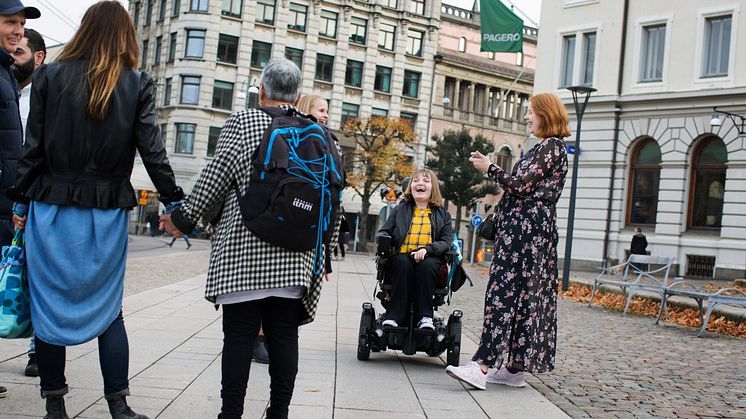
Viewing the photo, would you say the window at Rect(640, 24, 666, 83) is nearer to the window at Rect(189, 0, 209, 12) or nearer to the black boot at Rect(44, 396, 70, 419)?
the black boot at Rect(44, 396, 70, 419)

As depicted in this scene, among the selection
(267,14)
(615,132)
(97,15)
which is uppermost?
(267,14)

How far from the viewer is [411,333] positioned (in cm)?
750

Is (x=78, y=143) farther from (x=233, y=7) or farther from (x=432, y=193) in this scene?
(x=233, y=7)

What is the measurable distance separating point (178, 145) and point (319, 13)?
42.8 ft

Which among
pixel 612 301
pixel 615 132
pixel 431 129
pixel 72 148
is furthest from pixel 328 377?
pixel 431 129

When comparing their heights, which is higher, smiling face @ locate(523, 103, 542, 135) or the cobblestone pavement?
smiling face @ locate(523, 103, 542, 135)

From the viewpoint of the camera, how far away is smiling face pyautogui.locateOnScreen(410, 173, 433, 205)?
7.75m

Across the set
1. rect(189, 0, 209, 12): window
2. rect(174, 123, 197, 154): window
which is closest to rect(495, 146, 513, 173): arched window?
rect(174, 123, 197, 154): window

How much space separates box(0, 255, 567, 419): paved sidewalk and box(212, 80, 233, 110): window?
162ft

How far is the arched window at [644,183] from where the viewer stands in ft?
107

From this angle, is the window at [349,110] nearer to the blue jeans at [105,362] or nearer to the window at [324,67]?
the window at [324,67]

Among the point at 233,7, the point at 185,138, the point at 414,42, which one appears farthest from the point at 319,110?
the point at 414,42

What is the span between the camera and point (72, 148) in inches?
169

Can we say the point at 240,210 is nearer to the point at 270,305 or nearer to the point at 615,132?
the point at 270,305
